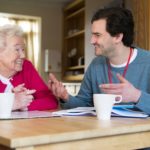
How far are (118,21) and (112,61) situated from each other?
0.74 ft

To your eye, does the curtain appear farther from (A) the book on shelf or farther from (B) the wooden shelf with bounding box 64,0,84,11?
(B) the wooden shelf with bounding box 64,0,84,11

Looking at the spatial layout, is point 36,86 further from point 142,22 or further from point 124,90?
point 142,22

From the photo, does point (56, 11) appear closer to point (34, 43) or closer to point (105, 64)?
point (34, 43)

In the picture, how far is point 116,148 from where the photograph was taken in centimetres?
97

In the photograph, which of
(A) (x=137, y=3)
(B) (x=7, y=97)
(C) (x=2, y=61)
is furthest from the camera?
(A) (x=137, y=3)

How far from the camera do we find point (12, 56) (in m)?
1.86

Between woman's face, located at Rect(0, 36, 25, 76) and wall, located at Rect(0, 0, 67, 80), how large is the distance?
3596 millimetres

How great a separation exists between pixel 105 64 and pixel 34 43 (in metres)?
4.12

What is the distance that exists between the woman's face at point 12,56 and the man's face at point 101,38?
17.1 inches

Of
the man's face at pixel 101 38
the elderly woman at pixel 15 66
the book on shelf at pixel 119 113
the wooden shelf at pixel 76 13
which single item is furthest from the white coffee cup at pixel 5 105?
the wooden shelf at pixel 76 13

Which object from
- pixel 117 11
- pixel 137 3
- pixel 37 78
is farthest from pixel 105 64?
pixel 137 3

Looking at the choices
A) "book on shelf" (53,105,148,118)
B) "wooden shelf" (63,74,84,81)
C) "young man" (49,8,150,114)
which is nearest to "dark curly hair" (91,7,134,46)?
"young man" (49,8,150,114)

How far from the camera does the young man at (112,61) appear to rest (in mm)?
1608

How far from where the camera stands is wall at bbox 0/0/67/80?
5.33m
